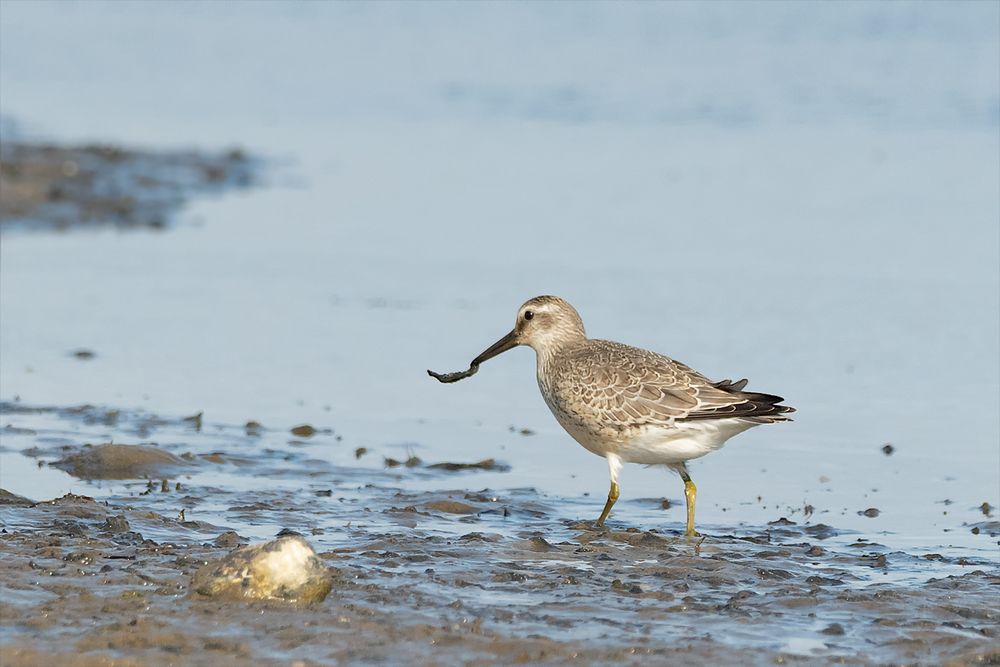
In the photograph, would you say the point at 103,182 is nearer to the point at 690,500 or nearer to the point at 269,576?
the point at 690,500

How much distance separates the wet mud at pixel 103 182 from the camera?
634 inches

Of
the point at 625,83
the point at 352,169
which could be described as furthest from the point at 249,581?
A: the point at 625,83

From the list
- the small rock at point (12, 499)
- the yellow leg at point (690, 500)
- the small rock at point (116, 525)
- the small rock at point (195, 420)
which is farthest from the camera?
the small rock at point (195, 420)

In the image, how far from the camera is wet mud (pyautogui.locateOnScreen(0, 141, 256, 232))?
1609cm

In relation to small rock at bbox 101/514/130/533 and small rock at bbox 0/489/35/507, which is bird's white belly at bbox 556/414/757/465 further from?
small rock at bbox 0/489/35/507

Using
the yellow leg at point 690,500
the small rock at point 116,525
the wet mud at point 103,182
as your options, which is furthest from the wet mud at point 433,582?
the wet mud at point 103,182

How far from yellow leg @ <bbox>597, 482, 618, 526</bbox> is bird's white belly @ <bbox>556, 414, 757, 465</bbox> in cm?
21

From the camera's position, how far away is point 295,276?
44.2 feet

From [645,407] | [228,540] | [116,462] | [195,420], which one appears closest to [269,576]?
[228,540]

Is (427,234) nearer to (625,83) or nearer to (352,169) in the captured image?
(352,169)

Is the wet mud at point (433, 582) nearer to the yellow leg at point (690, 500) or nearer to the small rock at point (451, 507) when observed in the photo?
the small rock at point (451, 507)

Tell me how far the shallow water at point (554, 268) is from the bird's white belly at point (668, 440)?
352 millimetres

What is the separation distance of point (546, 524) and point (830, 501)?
1552 millimetres

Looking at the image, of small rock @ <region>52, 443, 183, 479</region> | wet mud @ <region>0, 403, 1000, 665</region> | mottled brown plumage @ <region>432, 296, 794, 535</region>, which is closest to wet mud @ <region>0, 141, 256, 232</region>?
small rock @ <region>52, 443, 183, 479</region>
